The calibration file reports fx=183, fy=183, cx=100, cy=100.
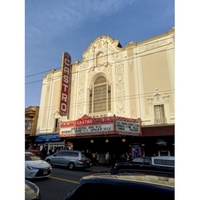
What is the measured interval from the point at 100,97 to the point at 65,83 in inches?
229

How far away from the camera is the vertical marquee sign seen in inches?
961

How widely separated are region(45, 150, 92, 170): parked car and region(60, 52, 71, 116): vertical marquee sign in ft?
28.9

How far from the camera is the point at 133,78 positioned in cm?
2138

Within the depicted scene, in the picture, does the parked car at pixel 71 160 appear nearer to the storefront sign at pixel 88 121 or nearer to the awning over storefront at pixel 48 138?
the storefront sign at pixel 88 121

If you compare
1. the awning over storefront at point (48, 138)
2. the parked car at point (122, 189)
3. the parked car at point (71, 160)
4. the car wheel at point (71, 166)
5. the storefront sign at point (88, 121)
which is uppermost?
the storefront sign at point (88, 121)

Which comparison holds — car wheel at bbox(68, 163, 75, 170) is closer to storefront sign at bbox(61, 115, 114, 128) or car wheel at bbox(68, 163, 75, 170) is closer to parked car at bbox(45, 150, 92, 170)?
parked car at bbox(45, 150, 92, 170)

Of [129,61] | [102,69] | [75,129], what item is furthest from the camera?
[102,69]

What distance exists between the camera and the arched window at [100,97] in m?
22.8

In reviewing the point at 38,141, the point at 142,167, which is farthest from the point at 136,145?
the point at 38,141

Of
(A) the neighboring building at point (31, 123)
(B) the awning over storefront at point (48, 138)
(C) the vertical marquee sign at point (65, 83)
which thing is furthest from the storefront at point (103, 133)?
(A) the neighboring building at point (31, 123)

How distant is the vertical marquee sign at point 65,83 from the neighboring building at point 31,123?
25.2ft

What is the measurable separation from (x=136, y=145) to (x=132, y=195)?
18.3 m

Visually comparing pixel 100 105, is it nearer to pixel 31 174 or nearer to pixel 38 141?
pixel 38 141

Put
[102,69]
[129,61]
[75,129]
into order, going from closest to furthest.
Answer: [75,129] → [129,61] → [102,69]
